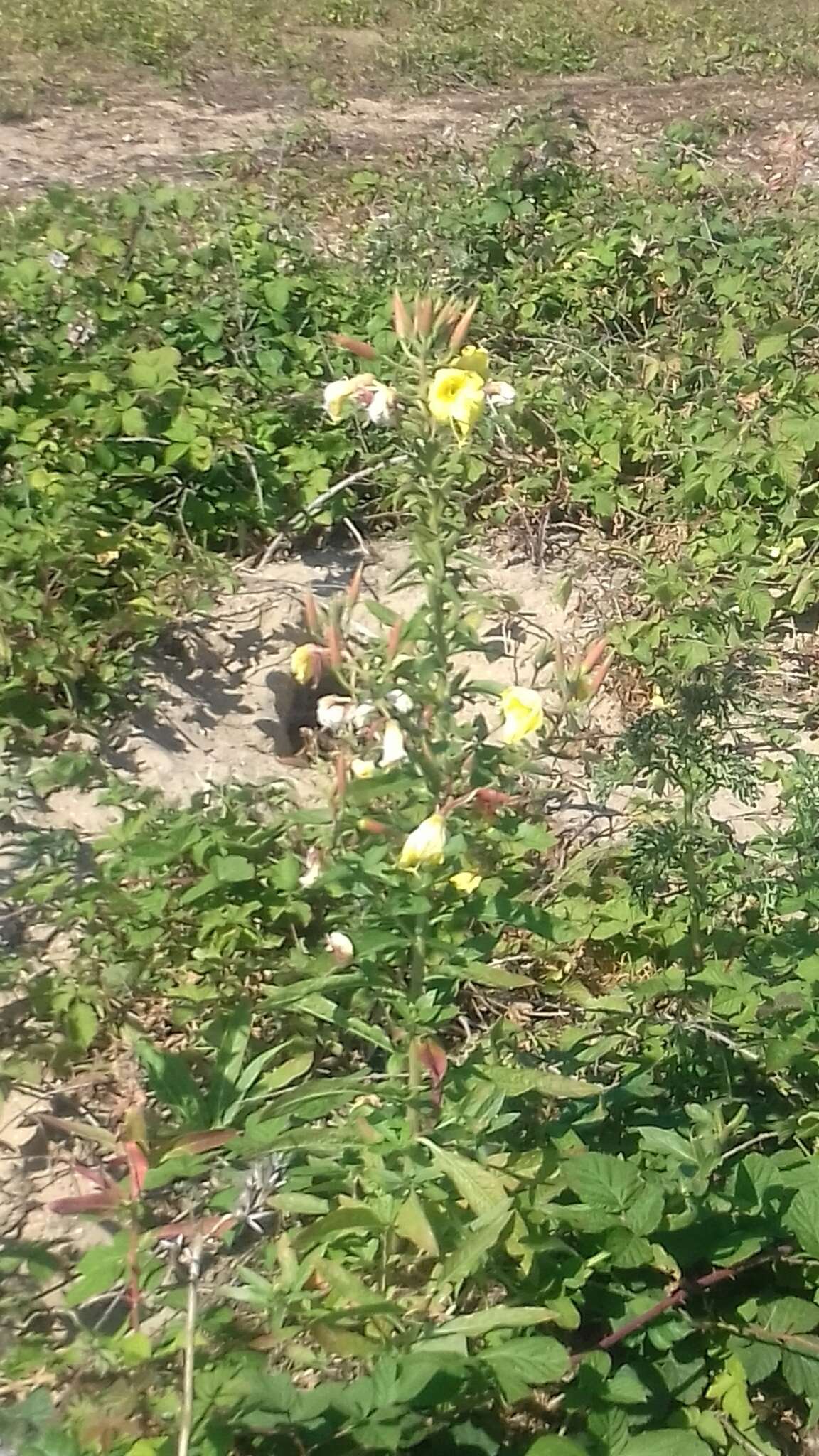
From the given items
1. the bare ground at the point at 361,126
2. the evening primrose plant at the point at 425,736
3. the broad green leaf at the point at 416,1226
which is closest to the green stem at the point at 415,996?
the evening primrose plant at the point at 425,736

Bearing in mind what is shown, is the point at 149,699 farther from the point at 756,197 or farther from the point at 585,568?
the point at 756,197

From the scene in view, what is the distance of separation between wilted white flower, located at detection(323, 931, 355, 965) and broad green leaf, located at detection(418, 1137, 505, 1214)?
47 centimetres

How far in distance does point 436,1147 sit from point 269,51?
27.5 ft

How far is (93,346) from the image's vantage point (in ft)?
12.8

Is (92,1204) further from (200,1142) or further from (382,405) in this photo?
(382,405)

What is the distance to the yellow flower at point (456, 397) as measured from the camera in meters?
1.63

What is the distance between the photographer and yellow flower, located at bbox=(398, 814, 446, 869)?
69.3 inches

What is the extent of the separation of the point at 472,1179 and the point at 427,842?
50 centimetres

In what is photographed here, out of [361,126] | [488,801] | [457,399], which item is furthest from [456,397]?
[361,126]

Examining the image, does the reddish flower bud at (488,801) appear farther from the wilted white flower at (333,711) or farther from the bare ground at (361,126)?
the bare ground at (361,126)

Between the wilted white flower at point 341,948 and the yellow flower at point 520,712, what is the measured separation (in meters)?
0.53

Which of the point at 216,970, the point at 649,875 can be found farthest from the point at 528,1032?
the point at 216,970

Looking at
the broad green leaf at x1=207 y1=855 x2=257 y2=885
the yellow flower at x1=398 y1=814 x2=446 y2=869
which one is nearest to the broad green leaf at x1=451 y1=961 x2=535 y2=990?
the yellow flower at x1=398 y1=814 x2=446 y2=869

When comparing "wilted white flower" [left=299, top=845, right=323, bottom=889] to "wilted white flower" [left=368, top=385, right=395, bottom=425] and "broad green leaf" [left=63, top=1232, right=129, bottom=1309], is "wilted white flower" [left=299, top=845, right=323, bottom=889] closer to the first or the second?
"broad green leaf" [left=63, top=1232, right=129, bottom=1309]
